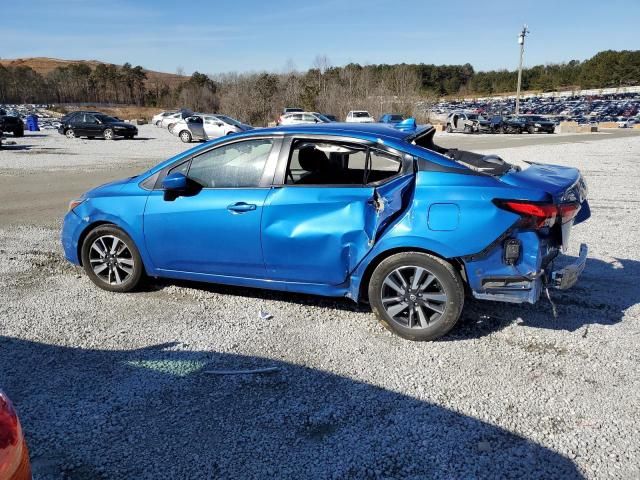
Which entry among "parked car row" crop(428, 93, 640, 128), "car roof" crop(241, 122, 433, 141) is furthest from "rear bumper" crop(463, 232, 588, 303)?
"parked car row" crop(428, 93, 640, 128)

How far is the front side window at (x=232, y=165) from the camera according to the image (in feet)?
15.1

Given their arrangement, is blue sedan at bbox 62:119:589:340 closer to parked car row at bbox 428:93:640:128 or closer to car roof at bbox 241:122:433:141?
car roof at bbox 241:122:433:141

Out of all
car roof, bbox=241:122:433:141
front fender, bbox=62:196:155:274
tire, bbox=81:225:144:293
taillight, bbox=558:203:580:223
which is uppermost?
car roof, bbox=241:122:433:141

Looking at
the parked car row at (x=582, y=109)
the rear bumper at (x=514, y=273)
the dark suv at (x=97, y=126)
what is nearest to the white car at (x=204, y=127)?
the dark suv at (x=97, y=126)

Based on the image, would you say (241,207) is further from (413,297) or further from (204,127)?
(204,127)

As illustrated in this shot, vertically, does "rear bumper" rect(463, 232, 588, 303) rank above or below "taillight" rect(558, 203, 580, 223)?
below

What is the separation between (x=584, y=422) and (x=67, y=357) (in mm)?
3499

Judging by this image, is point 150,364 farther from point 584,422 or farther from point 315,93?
point 315,93

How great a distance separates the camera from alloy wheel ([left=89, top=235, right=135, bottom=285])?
5.16 m

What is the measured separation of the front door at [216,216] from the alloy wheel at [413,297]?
1108mm

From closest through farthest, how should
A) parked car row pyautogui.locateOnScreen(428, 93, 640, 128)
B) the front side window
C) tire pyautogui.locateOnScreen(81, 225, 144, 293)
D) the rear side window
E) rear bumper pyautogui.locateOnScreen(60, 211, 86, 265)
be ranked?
1. the rear side window
2. the front side window
3. tire pyautogui.locateOnScreen(81, 225, 144, 293)
4. rear bumper pyautogui.locateOnScreen(60, 211, 86, 265)
5. parked car row pyautogui.locateOnScreen(428, 93, 640, 128)

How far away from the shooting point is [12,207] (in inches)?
397

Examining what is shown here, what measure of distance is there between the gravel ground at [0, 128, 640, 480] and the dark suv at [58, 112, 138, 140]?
1054 inches

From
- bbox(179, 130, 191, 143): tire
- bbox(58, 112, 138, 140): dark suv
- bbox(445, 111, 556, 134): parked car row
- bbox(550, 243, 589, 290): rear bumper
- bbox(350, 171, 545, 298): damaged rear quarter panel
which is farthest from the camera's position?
bbox(445, 111, 556, 134): parked car row
